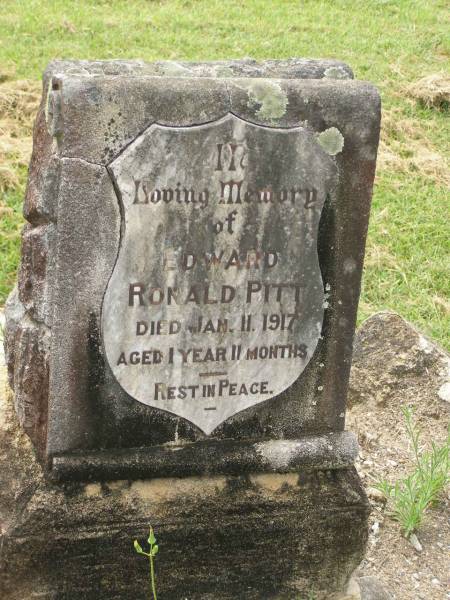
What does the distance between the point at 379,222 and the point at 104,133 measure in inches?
144

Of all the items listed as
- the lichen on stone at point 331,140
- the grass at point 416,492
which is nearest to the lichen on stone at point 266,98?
the lichen on stone at point 331,140

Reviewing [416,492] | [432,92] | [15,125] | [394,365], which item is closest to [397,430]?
[394,365]

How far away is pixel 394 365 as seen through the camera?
159 inches

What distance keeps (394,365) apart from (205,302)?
173cm

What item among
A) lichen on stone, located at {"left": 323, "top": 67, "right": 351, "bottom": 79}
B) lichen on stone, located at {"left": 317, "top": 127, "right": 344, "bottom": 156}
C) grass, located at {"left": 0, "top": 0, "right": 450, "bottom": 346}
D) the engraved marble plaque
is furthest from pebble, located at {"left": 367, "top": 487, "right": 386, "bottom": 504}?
lichen on stone, located at {"left": 323, "top": 67, "right": 351, "bottom": 79}

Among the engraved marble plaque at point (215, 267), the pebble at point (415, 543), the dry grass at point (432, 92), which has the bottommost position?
the pebble at point (415, 543)

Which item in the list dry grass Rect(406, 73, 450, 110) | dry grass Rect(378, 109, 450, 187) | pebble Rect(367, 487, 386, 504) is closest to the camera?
pebble Rect(367, 487, 386, 504)

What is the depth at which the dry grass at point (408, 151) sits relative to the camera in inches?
254

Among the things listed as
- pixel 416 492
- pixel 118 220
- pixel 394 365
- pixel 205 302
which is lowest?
pixel 416 492

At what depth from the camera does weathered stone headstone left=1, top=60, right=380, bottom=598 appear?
7.70ft

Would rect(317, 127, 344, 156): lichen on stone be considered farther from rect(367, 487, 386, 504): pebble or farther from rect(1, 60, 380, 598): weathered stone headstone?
rect(367, 487, 386, 504): pebble

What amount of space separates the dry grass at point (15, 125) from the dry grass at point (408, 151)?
7.97 ft

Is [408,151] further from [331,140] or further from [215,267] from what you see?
[215,267]

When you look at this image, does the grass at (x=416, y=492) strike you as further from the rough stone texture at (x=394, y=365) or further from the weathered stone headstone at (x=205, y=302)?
the rough stone texture at (x=394, y=365)
